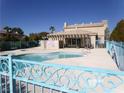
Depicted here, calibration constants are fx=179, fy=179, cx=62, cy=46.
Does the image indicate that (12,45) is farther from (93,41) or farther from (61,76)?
(61,76)

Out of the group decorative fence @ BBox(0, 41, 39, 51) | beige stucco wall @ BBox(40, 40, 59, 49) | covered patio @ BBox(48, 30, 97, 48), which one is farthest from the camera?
covered patio @ BBox(48, 30, 97, 48)

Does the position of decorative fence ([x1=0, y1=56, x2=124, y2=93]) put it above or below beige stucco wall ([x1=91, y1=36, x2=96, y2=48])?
below

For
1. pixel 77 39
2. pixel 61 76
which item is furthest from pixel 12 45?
pixel 61 76

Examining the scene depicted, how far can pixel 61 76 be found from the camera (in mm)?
3148

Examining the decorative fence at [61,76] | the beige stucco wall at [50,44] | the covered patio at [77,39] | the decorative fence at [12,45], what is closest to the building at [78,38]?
the covered patio at [77,39]

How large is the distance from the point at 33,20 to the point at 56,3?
40.1 ft

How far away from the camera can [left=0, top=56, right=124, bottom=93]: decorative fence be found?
2.50 m

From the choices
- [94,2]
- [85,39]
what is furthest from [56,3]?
[85,39]

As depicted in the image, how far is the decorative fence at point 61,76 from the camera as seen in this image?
8.21 ft

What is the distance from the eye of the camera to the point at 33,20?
35469mm

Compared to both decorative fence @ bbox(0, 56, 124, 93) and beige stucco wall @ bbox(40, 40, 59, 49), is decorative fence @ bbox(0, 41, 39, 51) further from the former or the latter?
decorative fence @ bbox(0, 56, 124, 93)

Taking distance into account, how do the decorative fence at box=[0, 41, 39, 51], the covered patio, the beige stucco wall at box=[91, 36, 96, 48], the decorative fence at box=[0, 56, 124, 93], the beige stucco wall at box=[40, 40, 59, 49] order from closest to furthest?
the decorative fence at box=[0, 56, 124, 93] < the decorative fence at box=[0, 41, 39, 51] < the beige stucco wall at box=[40, 40, 59, 49] < the beige stucco wall at box=[91, 36, 96, 48] < the covered patio

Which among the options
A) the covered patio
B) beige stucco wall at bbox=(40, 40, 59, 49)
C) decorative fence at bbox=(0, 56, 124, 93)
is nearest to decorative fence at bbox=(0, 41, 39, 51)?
beige stucco wall at bbox=(40, 40, 59, 49)

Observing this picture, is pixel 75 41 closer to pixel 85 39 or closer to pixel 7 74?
pixel 85 39
